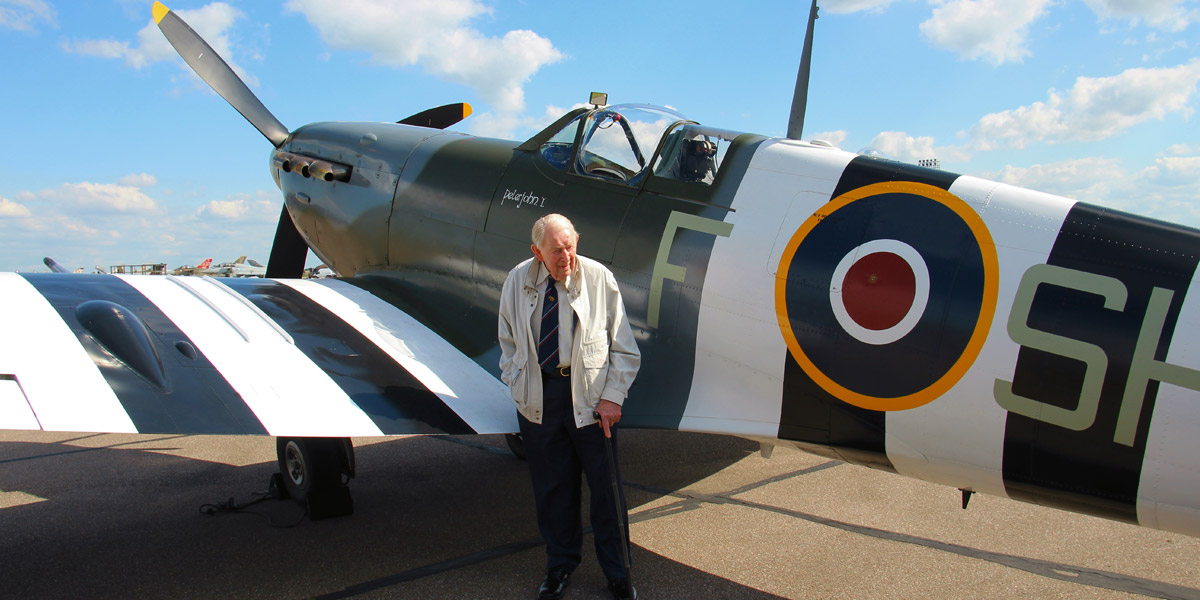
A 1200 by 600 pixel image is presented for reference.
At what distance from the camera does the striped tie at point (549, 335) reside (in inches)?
128

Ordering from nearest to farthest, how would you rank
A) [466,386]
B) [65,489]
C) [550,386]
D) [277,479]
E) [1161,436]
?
[1161,436], [550,386], [466,386], [277,479], [65,489]

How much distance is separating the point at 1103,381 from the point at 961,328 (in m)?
0.49

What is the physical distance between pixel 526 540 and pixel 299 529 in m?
1.39

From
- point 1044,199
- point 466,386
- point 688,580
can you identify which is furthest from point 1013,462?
point 466,386

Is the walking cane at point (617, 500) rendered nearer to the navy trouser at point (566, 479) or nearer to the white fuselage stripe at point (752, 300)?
the navy trouser at point (566, 479)

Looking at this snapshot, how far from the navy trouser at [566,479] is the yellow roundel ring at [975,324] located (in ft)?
3.06

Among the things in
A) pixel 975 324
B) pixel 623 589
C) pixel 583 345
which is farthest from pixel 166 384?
pixel 975 324

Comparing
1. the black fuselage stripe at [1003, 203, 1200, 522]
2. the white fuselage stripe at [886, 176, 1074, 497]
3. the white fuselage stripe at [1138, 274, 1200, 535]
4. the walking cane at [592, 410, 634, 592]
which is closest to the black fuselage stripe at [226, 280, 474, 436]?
the walking cane at [592, 410, 634, 592]

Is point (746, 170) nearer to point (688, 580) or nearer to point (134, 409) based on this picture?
point (688, 580)

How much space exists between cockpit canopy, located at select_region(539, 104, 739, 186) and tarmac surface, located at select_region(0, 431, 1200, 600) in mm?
2034

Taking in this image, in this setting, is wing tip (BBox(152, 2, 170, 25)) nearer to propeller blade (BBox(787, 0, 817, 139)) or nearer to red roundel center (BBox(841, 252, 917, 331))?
propeller blade (BBox(787, 0, 817, 139))

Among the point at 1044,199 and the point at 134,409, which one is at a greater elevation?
the point at 1044,199

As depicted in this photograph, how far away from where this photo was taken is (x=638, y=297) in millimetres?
Answer: 3895

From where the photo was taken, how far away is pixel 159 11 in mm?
7410
